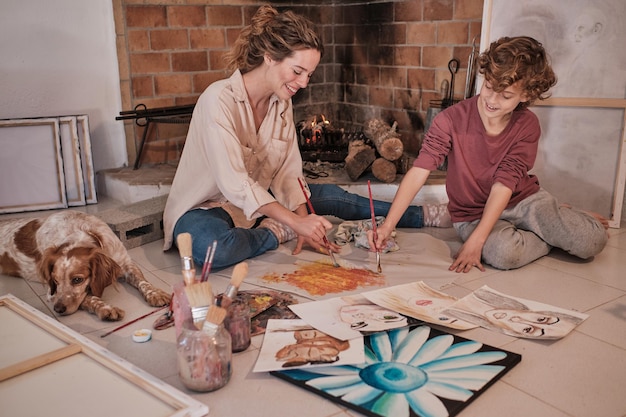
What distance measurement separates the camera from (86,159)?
3369mm

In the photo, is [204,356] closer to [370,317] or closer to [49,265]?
[370,317]

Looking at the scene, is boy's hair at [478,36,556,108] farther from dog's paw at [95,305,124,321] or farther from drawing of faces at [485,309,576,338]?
dog's paw at [95,305,124,321]

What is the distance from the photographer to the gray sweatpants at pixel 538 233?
7.70 ft

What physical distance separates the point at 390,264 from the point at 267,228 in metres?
0.56

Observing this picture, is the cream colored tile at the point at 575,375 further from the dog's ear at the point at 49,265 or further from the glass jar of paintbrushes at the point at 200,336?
the dog's ear at the point at 49,265

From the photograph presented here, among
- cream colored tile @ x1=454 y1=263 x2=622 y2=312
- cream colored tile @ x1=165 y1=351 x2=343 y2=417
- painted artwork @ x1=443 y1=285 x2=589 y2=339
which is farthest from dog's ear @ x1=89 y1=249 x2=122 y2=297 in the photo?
cream colored tile @ x1=454 y1=263 x2=622 y2=312

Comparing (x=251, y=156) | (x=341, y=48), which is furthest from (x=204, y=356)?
(x=341, y=48)

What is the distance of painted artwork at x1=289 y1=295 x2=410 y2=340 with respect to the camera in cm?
178

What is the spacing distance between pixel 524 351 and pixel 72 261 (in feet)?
4.75

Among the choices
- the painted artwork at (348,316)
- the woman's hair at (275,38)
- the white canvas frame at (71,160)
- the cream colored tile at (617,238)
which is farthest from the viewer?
the white canvas frame at (71,160)

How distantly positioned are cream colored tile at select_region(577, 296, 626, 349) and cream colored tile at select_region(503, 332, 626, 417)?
0.04 meters

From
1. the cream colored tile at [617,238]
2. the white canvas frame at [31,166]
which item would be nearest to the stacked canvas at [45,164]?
the white canvas frame at [31,166]

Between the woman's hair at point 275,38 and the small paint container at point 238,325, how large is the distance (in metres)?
0.98

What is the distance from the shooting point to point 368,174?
10.9ft
